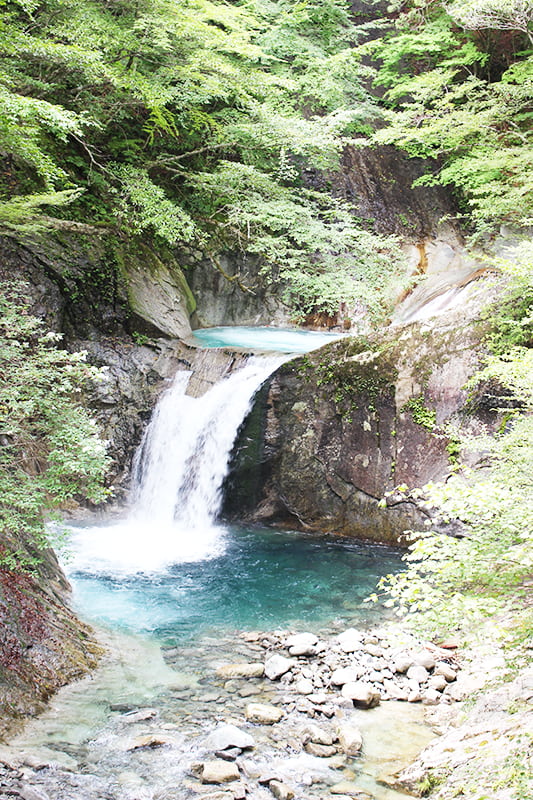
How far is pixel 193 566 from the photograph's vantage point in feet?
23.5

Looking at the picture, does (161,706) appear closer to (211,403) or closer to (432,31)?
(211,403)

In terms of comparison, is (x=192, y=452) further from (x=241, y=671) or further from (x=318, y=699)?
(x=318, y=699)

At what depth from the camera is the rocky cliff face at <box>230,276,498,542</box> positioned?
25.6 feet

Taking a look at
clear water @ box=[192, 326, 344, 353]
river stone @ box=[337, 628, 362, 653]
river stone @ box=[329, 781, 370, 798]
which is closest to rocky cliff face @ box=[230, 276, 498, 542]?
clear water @ box=[192, 326, 344, 353]

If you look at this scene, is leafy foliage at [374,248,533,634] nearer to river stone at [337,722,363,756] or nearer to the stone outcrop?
river stone at [337,722,363,756]

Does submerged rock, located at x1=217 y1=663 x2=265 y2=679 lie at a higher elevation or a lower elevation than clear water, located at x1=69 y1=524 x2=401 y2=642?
higher

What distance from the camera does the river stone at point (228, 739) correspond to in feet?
11.6

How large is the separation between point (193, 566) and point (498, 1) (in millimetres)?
11464

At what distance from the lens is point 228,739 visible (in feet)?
11.7

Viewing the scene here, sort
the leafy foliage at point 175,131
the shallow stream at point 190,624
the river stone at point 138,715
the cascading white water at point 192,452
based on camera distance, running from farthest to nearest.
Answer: the cascading white water at point 192,452 → the leafy foliage at point 175,131 → the river stone at point 138,715 → the shallow stream at point 190,624

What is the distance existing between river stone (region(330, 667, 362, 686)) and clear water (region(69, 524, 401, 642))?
97 centimetres

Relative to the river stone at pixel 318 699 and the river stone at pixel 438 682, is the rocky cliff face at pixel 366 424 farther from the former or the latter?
the river stone at pixel 318 699

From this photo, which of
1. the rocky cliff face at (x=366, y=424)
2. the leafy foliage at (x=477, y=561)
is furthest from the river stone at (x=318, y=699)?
the rocky cliff face at (x=366, y=424)

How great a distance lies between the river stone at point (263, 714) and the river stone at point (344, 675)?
0.65m
